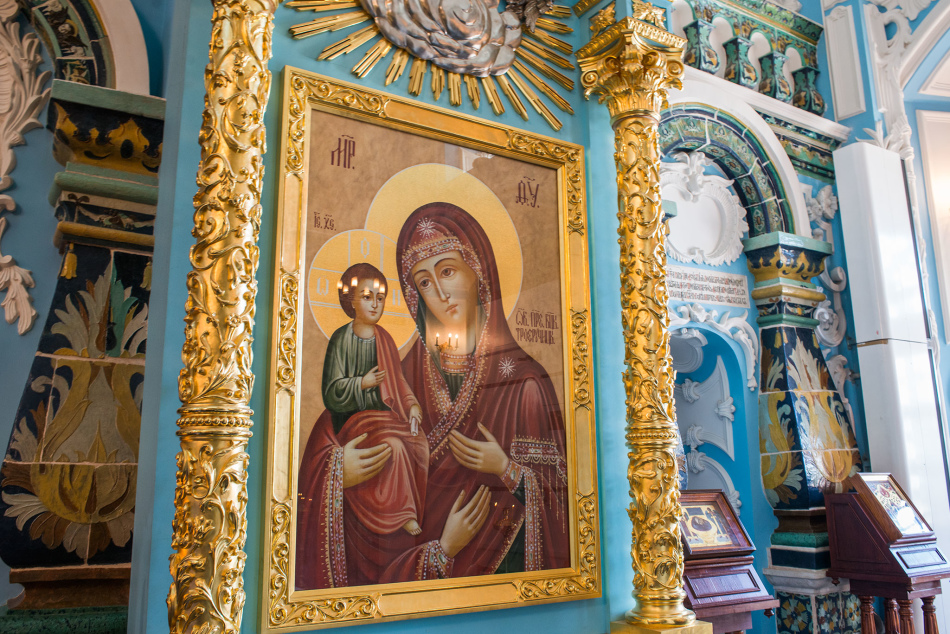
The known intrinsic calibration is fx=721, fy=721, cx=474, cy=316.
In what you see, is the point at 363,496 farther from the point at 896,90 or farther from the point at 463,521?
the point at 896,90

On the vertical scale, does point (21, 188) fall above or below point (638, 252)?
above

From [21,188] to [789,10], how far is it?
16.7 ft

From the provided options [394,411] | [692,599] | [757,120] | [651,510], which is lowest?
[692,599]

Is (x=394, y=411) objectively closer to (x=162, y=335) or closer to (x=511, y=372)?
(x=511, y=372)

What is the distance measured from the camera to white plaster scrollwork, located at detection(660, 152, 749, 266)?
4.48m

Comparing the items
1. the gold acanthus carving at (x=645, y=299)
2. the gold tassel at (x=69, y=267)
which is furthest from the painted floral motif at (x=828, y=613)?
the gold tassel at (x=69, y=267)

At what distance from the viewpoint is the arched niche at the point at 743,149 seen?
176 inches

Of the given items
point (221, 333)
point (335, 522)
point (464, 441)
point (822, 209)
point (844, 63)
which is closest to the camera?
point (221, 333)

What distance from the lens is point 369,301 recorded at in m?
2.50

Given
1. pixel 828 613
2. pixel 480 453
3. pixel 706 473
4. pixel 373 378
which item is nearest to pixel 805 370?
pixel 706 473

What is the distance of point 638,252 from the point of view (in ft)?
9.77

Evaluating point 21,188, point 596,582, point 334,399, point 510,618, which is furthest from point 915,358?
point 21,188

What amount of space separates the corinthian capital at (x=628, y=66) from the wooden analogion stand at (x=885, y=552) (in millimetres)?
2554

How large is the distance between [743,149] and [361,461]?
3.58 meters
